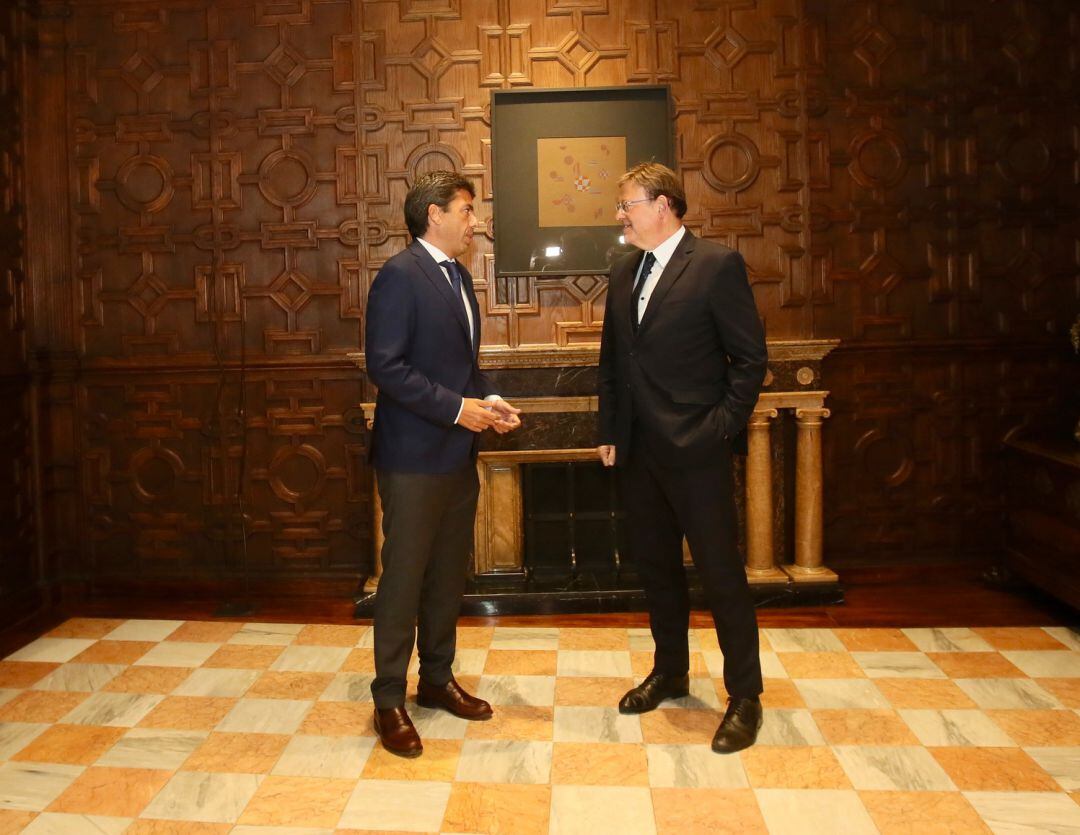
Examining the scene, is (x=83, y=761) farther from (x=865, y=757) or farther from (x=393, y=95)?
(x=393, y=95)

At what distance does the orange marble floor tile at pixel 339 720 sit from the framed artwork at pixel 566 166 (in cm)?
218

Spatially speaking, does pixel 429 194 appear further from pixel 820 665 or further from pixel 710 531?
pixel 820 665

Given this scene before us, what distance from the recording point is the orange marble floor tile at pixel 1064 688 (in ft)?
9.30

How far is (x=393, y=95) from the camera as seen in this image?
4.21 meters

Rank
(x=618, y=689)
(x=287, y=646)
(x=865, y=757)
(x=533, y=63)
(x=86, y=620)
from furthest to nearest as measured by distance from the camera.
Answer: (x=533, y=63)
(x=86, y=620)
(x=287, y=646)
(x=618, y=689)
(x=865, y=757)

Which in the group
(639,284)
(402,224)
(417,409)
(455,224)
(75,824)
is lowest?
(75,824)

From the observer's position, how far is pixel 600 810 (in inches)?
88.0

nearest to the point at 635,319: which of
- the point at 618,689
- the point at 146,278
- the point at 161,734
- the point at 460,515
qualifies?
the point at 460,515

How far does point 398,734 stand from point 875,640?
1963 mm

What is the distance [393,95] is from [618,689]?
2.97m

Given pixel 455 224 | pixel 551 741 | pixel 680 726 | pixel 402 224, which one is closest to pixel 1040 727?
pixel 680 726

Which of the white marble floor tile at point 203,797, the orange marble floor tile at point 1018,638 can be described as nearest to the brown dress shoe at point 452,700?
the white marble floor tile at point 203,797

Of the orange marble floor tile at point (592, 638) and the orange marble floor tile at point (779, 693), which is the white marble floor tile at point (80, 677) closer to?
the orange marble floor tile at point (592, 638)

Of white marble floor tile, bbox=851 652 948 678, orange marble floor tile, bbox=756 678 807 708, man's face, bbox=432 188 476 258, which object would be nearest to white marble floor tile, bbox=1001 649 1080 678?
white marble floor tile, bbox=851 652 948 678
